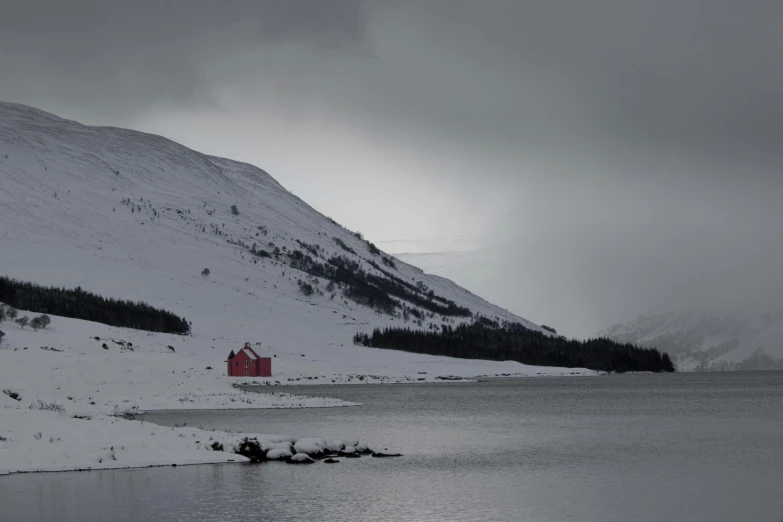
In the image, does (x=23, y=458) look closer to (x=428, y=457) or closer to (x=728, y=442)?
(x=428, y=457)

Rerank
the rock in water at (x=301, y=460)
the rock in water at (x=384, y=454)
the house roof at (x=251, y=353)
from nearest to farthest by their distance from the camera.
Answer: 1. the rock in water at (x=301, y=460)
2. the rock in water at (x=384, y=454)
3. the house roof at (x=251, y=353)

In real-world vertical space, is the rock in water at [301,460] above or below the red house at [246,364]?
below

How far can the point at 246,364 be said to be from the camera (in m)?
154

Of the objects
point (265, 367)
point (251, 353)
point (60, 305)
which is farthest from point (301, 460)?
point (60, 305)

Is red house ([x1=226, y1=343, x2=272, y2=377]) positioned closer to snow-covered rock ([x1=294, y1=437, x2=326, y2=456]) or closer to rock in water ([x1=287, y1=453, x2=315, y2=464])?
snow-covered rock ([x1=294, y1=437, x2=326, y2=456])

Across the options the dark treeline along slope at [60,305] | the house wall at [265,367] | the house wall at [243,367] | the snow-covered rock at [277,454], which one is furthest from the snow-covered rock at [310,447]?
the dark treeline along slope at [60,305]

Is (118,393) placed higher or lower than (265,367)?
lower

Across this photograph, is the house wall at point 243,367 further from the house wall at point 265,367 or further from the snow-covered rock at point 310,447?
the snow-covered rock at point 310,447

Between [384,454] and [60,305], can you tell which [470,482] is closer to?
[384,454]

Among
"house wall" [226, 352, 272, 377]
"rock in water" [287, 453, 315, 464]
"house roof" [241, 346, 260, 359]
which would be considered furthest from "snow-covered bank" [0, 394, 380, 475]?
"house roof" [241, 346, 260, 359]

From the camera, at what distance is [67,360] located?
287 ft

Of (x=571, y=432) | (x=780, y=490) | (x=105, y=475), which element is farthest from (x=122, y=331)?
(x=780, y=490)

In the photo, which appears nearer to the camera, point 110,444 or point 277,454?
point 110,444

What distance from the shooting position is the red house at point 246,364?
15250 centimetres
